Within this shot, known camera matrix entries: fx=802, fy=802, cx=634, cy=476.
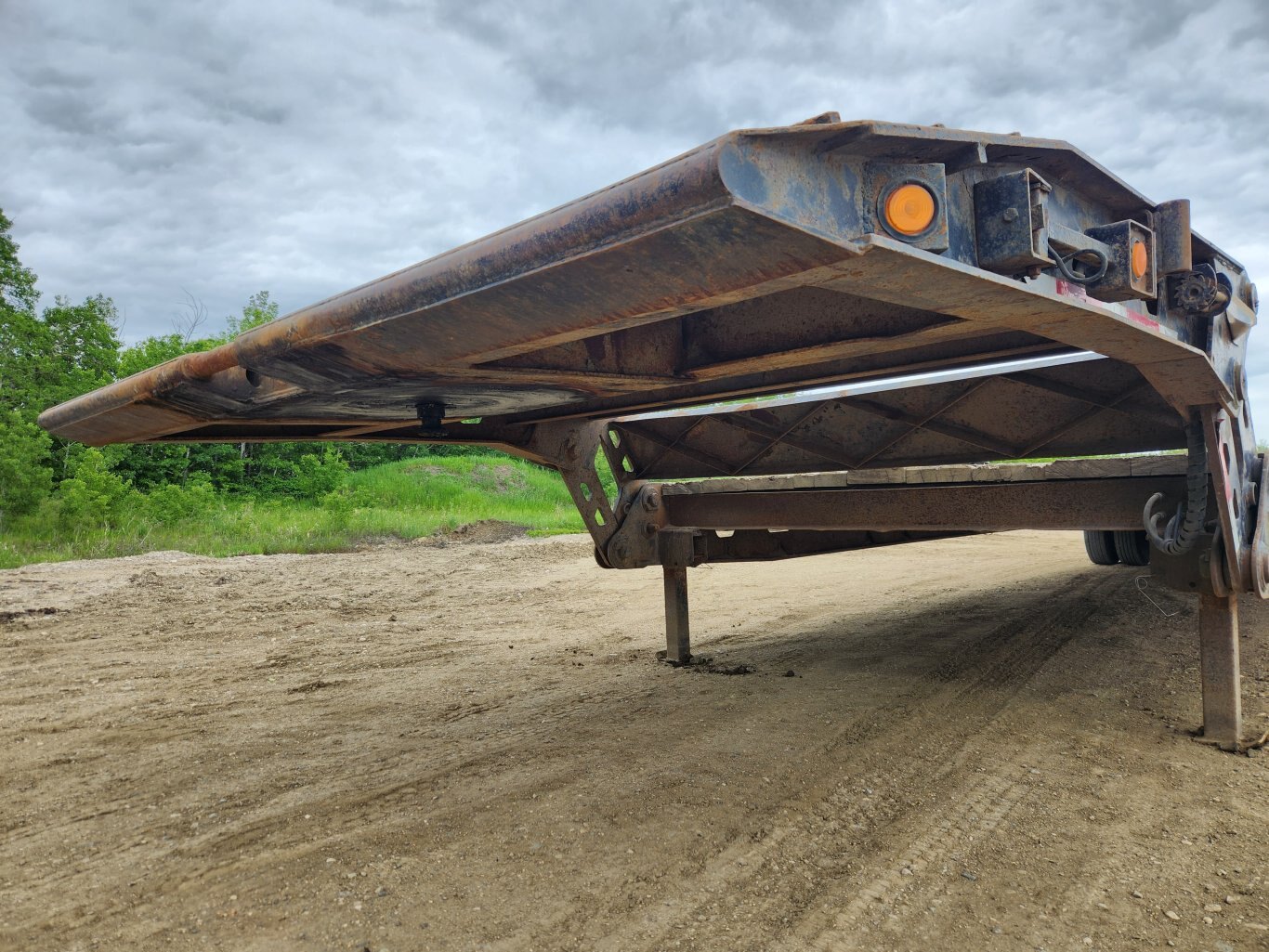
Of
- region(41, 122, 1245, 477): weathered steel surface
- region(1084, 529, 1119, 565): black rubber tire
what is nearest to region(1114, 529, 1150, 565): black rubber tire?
region(1084, 529, 1119, 565): black rubber tire

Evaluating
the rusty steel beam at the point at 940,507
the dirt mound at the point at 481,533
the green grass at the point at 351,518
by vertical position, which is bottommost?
the dirt mound at the point at 481,533

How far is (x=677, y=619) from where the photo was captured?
593 cm

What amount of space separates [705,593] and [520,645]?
335 cm

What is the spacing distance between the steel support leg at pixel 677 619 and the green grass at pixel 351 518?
434 inches

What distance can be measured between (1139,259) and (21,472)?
1805 centimetres

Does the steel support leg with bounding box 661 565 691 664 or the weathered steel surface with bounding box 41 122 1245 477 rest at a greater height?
the weathered steel surface with bounding box 41 122 1245 477

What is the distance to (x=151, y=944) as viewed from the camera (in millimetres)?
2402

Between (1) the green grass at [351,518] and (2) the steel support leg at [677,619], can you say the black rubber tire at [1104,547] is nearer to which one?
(2) the steel support leg at [677,619]

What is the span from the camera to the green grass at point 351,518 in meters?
14.5

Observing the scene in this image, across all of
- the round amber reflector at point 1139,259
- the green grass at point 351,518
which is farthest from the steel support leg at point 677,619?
the green grass at point 351,518

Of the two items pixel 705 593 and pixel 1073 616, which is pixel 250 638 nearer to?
pixel 705 593

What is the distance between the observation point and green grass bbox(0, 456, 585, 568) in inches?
570

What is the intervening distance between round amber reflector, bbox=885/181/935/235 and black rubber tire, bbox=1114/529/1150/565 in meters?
9.02

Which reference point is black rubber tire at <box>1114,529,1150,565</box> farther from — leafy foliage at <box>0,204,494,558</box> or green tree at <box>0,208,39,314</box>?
green tree at <box>0,208,39,314</box>
